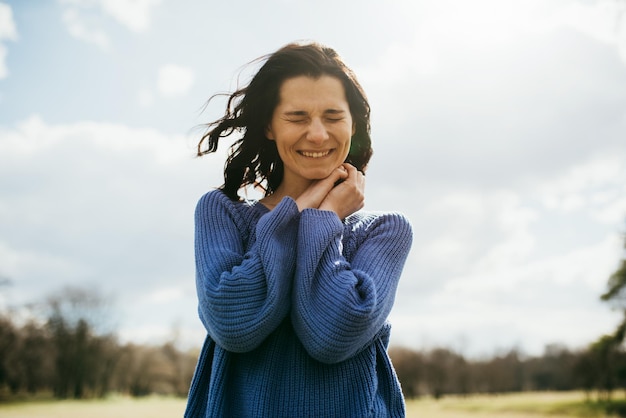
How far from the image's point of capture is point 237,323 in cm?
247

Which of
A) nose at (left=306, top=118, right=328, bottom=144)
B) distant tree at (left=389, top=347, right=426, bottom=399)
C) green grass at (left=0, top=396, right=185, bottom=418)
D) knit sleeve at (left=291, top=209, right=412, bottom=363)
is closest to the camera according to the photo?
knit sleeve at (left=291, top=209, right=412, bottom=363)

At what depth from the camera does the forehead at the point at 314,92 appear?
296cm

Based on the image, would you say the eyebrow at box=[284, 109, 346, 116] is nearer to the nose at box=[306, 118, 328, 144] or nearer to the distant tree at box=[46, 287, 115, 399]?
the nose at box=[306, 118, 328, 144]

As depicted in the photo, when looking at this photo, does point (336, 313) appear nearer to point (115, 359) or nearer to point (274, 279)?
point (274, 279)

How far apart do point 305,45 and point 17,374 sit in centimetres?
7472

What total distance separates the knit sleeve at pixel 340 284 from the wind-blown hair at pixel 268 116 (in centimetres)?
77

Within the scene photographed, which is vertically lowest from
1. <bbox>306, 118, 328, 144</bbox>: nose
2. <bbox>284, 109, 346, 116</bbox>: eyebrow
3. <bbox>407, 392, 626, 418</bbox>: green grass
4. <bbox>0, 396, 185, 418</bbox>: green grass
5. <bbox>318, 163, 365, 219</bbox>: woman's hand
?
<bbox>407, 392, 626, 418</bbox>: green grass

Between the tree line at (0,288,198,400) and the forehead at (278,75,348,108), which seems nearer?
the forehead at (278,75,348,108)

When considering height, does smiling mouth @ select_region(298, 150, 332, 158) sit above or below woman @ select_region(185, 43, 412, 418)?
above

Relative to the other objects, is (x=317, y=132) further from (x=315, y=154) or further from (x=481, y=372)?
(x=481, y=372)

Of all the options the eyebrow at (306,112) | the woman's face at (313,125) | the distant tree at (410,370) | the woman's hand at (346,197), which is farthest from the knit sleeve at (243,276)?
the distant tree at (410,370)

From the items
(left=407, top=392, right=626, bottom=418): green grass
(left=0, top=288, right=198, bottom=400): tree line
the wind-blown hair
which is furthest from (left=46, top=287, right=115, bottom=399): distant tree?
the wind-blown hair

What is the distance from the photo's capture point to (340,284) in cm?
251

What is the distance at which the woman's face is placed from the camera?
2.96m
